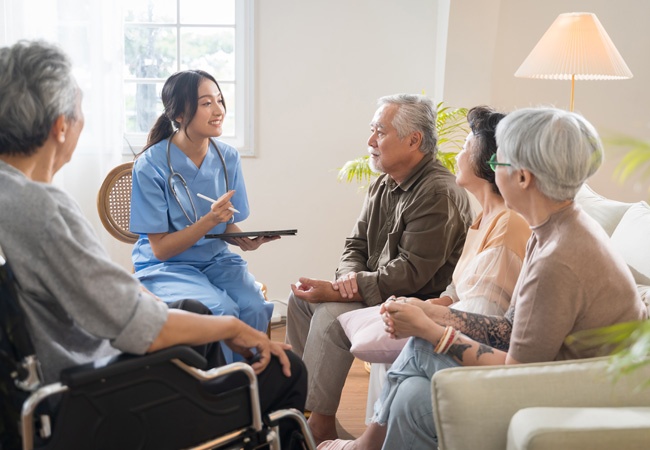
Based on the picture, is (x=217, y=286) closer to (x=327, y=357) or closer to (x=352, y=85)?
(x=327, y=357)

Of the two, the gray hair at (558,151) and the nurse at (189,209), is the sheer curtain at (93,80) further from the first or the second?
the gray hair at (558,151)

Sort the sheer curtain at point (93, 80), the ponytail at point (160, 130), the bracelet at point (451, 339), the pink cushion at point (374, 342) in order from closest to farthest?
the bracelet at point (451, 339), the pink cushion at point (374, 342), the ponytail at point (160, 130), the sheer curtain at point (93, 80)

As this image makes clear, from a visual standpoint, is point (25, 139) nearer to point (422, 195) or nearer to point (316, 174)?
point (422, 195)

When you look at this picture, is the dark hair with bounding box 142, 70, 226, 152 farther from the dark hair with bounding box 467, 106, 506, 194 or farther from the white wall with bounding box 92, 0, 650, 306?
the white wall with bounding box 92, 0, 650, 306

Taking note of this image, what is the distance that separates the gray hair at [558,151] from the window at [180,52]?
103 inches

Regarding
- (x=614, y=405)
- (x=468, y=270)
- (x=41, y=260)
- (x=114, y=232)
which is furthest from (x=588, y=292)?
(x=114, y=232)

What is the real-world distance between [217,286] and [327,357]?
1.57 ft

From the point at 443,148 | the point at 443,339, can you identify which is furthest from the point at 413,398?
the point at 443,148

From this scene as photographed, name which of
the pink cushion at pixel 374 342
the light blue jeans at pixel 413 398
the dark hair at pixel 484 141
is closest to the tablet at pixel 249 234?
the pink cushion at pixel 374 342

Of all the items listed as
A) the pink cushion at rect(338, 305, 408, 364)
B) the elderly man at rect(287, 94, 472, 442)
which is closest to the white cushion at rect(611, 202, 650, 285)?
the elderly man at rect(287, 94, 472, 442)

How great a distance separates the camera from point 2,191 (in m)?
1.45

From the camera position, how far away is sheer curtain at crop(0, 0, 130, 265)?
380cm

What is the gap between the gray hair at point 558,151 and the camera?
5.62ft

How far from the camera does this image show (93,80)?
12.8 feet
